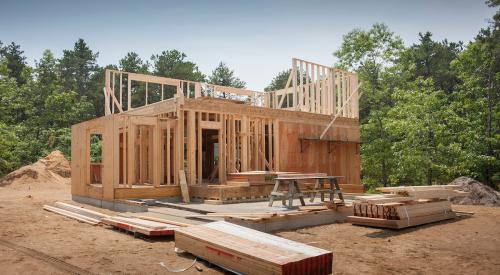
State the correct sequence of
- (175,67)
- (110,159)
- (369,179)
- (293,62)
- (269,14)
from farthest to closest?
(175,67) < (369,179) < (293,62) < (269,14) < (110,159)

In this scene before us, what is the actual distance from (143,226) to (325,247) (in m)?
3.54

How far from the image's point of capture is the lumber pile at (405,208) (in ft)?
27.6

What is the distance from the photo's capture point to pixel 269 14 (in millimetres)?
12750

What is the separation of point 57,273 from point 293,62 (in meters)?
11.8

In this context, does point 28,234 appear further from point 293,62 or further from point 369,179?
point 369,179

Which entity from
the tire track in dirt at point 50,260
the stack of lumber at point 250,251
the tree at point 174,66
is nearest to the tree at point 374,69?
the stack of lumber at point 250,251

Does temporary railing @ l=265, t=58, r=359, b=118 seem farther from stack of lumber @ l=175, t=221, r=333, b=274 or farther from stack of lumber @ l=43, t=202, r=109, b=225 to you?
stack of lumber @ l=175, t=221, r=333, b=274

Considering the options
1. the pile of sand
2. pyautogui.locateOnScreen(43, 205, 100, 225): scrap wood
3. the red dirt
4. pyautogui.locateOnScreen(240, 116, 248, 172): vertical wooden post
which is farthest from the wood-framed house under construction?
the pile of sand

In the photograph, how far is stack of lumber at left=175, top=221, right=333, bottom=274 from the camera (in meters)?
4.55

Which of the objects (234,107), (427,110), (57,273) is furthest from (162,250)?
(427,110)

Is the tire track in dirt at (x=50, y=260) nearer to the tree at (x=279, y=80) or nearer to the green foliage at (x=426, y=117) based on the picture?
the green foliage at (x=426, y=117)

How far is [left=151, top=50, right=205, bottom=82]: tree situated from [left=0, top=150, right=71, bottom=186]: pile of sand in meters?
22.4

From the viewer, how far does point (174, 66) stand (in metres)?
46.2

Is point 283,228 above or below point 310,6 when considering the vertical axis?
below
